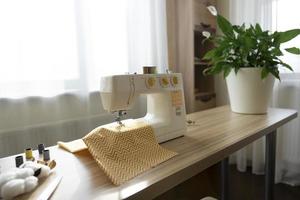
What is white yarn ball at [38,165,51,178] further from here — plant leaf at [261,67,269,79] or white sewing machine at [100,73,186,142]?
plant leaf at [261,67,269,79]

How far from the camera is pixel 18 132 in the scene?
139 centimetres

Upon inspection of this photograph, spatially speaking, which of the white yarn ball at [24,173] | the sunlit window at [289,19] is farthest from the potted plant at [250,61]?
→ the white yarn ball at [24,173]

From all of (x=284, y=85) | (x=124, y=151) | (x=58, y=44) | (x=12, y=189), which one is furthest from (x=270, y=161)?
(x=58, y=44)

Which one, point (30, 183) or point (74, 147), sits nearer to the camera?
point (30, 183)

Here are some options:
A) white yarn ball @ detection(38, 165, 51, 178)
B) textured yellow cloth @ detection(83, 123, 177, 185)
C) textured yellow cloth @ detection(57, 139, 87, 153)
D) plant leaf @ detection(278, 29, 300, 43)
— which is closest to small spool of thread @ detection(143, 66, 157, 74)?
textured yellow cloth @ detection(83, 123, 177, 185)

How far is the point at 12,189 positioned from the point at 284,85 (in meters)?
2.13

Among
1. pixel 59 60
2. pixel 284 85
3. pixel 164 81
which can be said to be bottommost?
pixel 284 85

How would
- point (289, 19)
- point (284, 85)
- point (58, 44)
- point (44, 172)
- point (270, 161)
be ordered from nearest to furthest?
point (44, 172) < point (270, 161) < point (58, 44) < point (289, 19) < point (284, 85)

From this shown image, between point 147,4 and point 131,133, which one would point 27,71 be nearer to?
point 131,133

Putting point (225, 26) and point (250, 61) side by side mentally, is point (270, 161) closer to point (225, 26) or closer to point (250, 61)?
point (250, 61)

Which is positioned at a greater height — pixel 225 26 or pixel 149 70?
pixel 225 26

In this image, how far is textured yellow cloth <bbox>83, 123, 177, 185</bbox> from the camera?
63cm

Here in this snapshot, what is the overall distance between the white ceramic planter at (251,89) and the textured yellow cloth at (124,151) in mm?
682

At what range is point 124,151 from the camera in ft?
2.39
